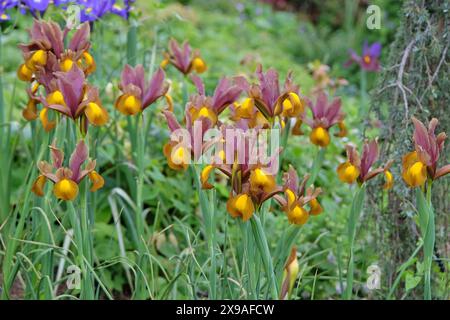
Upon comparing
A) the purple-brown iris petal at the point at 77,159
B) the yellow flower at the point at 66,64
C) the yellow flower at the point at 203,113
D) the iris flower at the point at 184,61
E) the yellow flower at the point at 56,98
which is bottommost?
the purple-brown iris petal at the point at 77,159

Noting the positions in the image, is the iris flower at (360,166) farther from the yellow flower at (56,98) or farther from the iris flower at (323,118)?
the yellow flower at (56,98)

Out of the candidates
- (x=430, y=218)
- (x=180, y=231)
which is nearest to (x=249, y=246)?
(x=430, y=218)

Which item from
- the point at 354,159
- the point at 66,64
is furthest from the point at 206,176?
the point at 66,64

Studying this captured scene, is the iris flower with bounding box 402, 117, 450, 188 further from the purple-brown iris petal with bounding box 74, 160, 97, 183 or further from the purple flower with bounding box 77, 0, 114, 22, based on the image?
the purple flower with bounding box 77, 0, 114, 22

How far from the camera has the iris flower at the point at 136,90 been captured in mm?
2201

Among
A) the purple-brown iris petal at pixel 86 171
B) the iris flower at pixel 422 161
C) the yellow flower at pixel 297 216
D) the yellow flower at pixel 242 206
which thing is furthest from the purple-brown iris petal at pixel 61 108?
the iris flower at pixel 422 161

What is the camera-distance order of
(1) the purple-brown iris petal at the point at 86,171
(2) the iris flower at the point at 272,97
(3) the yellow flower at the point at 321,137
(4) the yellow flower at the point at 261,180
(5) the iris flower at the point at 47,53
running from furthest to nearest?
(3) the yellow flower at the point at 321,137 → (5) the iris flower at the point at 47,53 → (2) the iris flower at the point at 272,97 → (1) the purple-brown iris petal at the point at 86,171 → (4) the yellow flower at the point at 261,180

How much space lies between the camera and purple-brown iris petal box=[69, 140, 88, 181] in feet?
6.26

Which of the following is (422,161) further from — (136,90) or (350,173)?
(136,90)

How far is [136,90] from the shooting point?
2.20 metres

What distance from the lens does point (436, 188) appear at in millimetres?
2506

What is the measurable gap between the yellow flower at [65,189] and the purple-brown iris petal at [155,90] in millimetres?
440

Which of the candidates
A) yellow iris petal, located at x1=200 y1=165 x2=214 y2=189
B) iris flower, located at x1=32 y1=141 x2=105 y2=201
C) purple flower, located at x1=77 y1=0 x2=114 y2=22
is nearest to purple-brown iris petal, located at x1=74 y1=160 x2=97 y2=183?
iris flower, located at x1=32 y1=141 x2=105 y2=201
